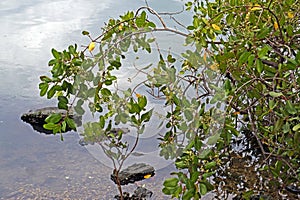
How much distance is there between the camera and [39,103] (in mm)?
3959

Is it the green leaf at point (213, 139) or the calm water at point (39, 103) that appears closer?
the green leaf at point (213, 139)

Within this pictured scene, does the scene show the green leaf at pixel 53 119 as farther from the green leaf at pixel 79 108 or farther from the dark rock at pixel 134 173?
the dark rock at pixel 134 173

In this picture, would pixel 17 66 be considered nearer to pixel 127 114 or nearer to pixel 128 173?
pixel 128 173

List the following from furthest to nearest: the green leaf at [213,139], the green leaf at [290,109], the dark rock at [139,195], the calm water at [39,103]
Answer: the calm water at [39,103]
the dark rock at [139,195]
the green leaf at [290,109]
the green leaf at [213,139]

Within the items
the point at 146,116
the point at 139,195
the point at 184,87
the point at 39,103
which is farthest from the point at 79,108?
the point at 39,103

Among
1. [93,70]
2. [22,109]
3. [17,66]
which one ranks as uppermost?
[17,66]

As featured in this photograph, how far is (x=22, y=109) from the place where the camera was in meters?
3.84

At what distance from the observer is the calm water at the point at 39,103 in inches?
113

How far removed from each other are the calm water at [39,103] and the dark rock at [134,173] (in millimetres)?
55

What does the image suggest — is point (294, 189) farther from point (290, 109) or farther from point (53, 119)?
point (53, 119)

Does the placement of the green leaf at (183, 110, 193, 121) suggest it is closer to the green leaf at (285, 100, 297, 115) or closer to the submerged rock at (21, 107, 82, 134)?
the green leaf at (285, 100, 297, 115)

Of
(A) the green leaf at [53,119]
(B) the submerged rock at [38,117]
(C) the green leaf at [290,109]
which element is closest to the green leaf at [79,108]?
(A) the green leaf at [53,119]

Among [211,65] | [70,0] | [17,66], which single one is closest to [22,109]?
[17,66]

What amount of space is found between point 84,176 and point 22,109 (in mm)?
1140
